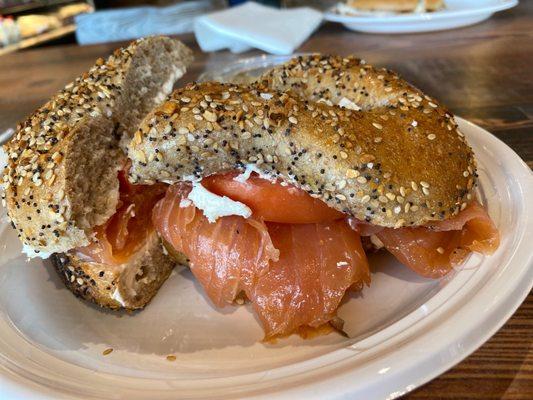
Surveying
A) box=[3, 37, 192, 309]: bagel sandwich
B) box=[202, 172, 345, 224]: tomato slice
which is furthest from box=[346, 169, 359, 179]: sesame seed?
box=[3, 37, 192, 309]: bagel sandwich

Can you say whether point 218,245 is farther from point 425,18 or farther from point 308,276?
point 425,18

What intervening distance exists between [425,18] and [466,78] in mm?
830

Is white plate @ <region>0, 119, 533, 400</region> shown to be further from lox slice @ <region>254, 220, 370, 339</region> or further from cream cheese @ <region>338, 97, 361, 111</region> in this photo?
cream cheese @ <region>338, 97, 361, 111</region>

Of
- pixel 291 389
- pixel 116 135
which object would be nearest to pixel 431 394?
pixel 291 389

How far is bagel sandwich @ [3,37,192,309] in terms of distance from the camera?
1.35 meters

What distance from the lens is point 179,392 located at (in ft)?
3.46

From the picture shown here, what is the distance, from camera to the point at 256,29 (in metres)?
3.56

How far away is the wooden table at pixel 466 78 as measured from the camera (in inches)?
42.2

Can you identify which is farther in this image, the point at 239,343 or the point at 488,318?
the point at 239,343

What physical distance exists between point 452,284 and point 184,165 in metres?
0.73

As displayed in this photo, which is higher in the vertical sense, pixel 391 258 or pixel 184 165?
pixel 184 165

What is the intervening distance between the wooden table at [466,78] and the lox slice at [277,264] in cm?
38

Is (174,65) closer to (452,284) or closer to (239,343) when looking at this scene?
(239,343)

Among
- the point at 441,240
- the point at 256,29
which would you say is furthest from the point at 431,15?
the point at 441,240
